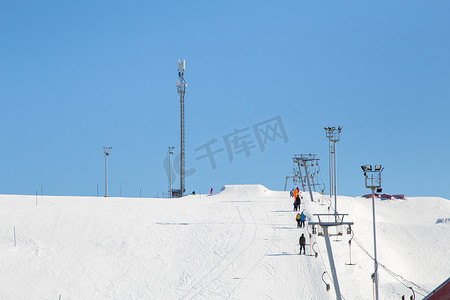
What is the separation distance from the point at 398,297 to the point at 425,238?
17768 millimetres

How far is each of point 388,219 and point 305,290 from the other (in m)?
35.1

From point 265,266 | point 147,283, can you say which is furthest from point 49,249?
point 265,266

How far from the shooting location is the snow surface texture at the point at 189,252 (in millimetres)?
26859

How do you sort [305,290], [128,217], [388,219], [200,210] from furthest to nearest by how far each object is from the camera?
[388,219]
[200,210]
[128,217]
[305,290]

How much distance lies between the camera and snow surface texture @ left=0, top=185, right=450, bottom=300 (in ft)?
88.1

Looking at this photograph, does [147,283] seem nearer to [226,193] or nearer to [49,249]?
[49,249]

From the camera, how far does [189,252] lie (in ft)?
104

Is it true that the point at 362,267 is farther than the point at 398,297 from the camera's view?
Yes

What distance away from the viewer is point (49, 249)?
3250 centimetres

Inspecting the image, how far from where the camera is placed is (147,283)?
1087 inches

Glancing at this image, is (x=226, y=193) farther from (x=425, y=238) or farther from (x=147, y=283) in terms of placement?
(x=147, y=283)

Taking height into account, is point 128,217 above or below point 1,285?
above

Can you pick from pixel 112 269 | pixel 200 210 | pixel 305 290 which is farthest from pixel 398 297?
pixel 200 210

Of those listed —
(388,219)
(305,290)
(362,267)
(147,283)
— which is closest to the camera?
(305,290)
